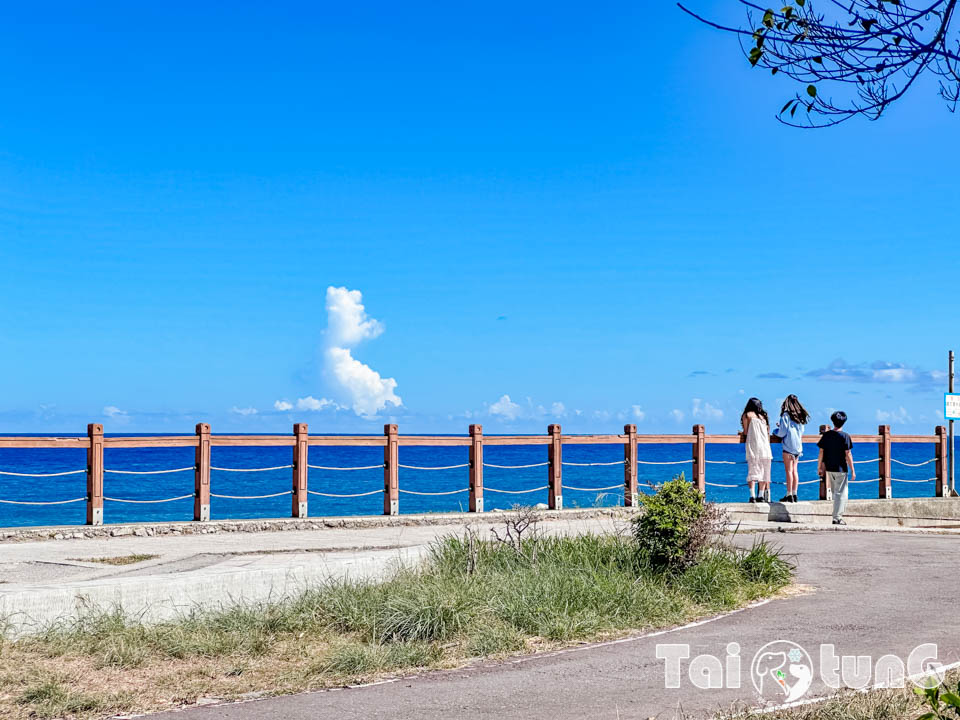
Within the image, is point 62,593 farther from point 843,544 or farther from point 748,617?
point 843,544

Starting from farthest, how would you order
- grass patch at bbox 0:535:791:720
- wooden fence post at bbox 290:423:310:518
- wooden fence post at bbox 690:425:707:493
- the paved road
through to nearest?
wooden fence post at bbox 690:425:707:493, wooden fence post at bbox 290:423:310:518, grass patch at bbox 0:535:791:720, the paved road

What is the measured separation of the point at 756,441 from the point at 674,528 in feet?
26.6

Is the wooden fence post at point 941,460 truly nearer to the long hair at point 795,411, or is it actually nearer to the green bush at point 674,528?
the long hair at point 795,411

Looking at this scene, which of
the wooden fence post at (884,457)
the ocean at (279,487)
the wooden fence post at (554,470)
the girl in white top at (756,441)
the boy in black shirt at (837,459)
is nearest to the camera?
the boy in black shirt at (837,459)

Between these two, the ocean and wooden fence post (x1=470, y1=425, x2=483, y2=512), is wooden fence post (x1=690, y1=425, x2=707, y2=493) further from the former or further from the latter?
wooden fence post (x1=470, y1=425, x2=483, y2=512)

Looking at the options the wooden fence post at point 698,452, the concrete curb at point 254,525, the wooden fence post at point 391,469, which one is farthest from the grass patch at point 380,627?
the wooden fence post at point 698,452

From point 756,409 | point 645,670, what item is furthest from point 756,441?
point 645,670

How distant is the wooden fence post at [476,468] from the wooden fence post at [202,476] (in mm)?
4813

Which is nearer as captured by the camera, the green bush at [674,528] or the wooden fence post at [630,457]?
the green bush at [674,528]

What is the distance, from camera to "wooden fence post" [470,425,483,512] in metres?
19.0

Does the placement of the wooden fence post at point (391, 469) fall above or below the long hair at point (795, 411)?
below

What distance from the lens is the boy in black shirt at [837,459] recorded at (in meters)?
16.6

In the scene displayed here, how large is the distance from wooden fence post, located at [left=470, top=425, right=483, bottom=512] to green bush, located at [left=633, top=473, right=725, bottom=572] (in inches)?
350

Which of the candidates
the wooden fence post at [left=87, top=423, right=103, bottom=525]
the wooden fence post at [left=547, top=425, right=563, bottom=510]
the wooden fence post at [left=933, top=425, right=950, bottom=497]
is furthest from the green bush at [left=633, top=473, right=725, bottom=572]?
the wooden fence post at [left=933, top=425, right=950, bottom=497]
